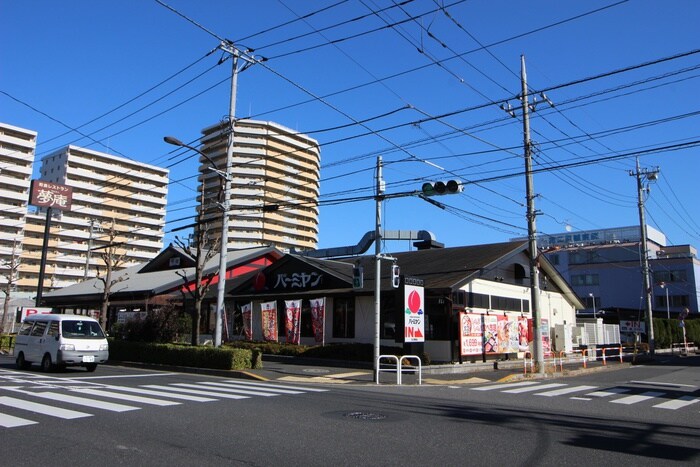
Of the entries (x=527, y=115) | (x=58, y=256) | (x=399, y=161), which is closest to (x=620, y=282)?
(x=527, y=115)

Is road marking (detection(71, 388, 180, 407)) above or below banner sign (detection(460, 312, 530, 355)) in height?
below

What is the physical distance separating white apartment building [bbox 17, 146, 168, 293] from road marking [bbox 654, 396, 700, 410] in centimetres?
7969

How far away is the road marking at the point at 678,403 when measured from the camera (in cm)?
1208

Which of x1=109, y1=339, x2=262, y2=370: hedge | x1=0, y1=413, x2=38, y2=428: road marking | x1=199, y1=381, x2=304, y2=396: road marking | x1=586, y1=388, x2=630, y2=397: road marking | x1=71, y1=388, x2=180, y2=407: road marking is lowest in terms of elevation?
x1=586, y1=388, x2=630, y2=397: road marking

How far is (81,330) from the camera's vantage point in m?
18.5

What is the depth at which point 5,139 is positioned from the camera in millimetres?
86562

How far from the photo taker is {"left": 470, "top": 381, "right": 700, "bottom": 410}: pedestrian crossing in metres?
13.0

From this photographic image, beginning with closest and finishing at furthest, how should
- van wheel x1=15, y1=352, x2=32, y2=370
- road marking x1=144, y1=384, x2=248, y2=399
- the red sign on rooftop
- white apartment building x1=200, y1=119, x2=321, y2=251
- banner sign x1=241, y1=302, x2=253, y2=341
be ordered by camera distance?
road marking x1=144, y1=384, x2=248, y2=399 < van wheel x1=15, y1=352, x2=32, y2=370 < banner sign x1=241, y1=302, x2=253, y2=341 < the red sign on rooftop < white apartment building x1=200, y1=119, x2=321, y2=251

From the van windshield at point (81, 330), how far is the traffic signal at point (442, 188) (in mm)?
12474

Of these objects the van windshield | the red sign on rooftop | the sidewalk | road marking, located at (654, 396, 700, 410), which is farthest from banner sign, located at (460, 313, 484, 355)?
the red sign on rooftop

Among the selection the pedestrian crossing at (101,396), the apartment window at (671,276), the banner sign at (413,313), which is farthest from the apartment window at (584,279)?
the pedestrian crossing at (101,396)

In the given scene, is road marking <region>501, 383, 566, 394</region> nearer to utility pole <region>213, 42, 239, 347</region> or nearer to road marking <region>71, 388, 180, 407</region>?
road marking <region>71, 388, 180, 407</region>

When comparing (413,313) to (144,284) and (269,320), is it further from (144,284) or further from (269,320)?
(144,284)

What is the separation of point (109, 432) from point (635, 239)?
8901 centimetres
